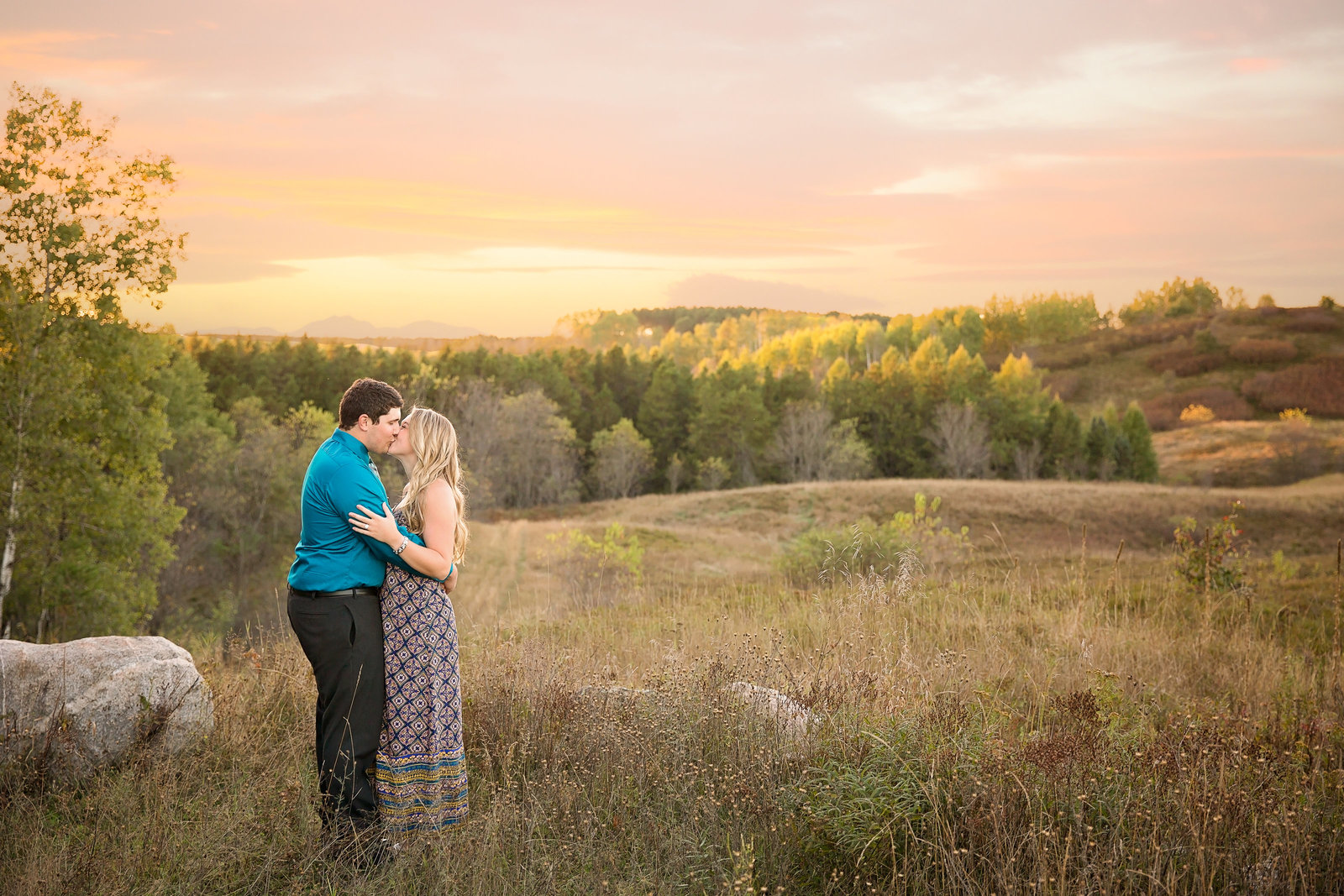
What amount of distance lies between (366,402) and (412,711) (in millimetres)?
1405

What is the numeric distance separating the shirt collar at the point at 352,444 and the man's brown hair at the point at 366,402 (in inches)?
1.4

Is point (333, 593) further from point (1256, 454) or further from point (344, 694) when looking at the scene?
point (1256, 454)

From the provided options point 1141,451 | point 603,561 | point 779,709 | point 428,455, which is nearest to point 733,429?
point 1141,451

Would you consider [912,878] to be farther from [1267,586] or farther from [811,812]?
[1267,586]

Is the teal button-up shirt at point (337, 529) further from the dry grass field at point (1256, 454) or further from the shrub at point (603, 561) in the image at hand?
the dry grass field at point (1256, 454)

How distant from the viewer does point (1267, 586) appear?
10.4 m

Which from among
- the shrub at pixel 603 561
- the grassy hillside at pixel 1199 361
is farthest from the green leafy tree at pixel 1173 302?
the shrub at pixel 603 561

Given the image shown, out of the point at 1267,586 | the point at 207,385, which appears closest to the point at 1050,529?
the point at 1267,586

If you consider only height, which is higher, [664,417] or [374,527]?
[374,527]

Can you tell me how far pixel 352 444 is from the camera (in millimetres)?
3801

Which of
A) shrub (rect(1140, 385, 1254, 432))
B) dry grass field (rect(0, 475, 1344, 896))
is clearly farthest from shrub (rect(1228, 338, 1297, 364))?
dry grass field (rect(0, 475, 1344, 896))

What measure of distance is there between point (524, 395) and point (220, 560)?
21.3 m

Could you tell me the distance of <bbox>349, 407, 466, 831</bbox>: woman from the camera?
3.79 metres

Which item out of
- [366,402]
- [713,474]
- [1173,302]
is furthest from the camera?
[1173,302]
